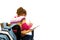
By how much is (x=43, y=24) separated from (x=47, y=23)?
0.05 meters

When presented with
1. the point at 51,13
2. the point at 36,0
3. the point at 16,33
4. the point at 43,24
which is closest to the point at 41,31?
the point at 43,24

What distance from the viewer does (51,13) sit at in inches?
65.9

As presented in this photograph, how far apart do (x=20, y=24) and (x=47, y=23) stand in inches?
18.1

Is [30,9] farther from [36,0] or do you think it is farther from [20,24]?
[20,24]

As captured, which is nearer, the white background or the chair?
the chair

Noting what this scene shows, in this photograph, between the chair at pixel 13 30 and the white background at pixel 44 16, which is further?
the white background at pixel 44 16

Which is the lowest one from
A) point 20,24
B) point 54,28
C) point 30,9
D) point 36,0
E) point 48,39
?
point 48,39

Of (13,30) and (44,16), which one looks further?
(44,16)

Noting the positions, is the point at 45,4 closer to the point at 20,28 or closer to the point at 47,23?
the point at 47,23

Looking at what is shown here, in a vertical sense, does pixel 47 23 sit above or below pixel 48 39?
above

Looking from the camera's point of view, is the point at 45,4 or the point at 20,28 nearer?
the point at 20,28

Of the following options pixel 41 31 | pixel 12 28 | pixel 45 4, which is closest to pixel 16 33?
pixel 12 28

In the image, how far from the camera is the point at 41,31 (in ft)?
5.54

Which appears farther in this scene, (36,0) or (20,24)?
(36,0)
